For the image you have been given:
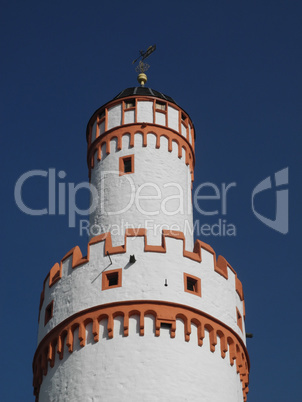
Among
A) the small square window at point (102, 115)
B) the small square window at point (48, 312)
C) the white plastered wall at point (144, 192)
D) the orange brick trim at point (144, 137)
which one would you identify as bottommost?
the small square window at point (48, 312)

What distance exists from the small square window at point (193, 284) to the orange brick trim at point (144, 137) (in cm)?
644

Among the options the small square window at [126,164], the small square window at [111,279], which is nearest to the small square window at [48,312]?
the small square window at [111,279]

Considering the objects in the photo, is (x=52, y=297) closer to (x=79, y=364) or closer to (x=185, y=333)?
(x=79, y=364)

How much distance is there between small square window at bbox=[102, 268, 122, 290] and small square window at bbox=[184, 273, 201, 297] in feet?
6.97

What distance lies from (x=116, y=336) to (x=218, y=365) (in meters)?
3.30

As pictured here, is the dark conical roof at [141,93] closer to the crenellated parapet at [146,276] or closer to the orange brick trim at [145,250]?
the orange brick trim at [145,250]

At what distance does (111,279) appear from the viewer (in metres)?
27.6

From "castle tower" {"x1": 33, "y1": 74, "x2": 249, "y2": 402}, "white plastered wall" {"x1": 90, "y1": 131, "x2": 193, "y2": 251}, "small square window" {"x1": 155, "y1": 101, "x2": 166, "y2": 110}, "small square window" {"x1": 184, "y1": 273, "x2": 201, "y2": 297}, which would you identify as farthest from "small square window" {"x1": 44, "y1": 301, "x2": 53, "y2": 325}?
"small square window" {"x1": 155, "y1": 101, "x2": 166, "y2": 110}

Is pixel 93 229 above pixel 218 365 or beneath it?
above

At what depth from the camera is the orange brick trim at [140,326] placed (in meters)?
26.5

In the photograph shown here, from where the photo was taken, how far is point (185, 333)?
2662 centimetres

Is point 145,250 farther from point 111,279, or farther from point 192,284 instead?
point 192,284

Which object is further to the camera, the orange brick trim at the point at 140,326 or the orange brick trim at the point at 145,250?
the orange brick trim at the point at 145,250

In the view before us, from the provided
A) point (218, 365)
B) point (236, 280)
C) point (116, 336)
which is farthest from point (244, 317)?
point (116, 336)
